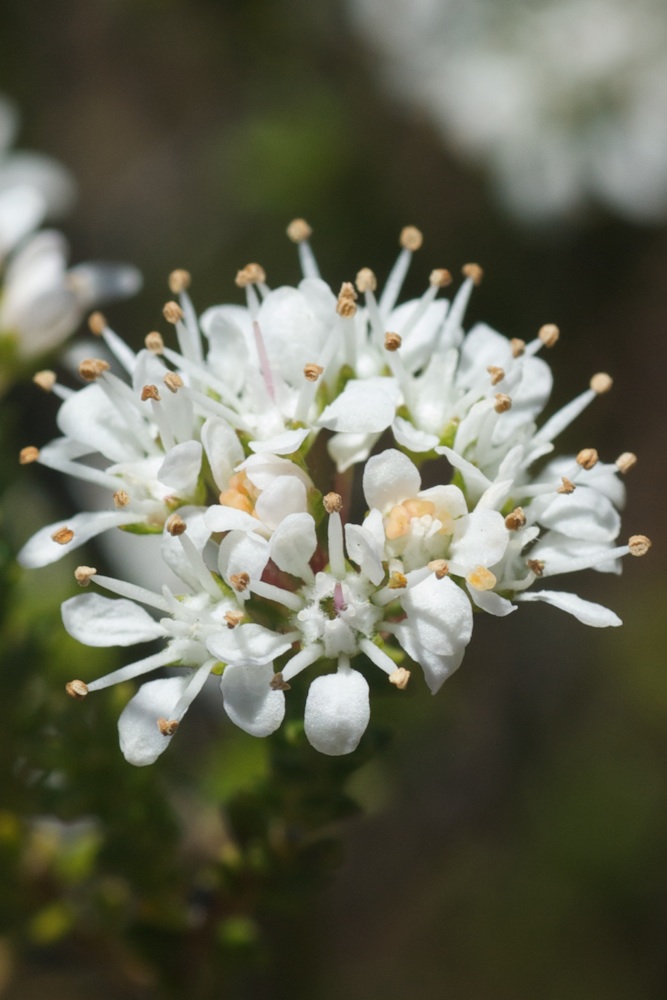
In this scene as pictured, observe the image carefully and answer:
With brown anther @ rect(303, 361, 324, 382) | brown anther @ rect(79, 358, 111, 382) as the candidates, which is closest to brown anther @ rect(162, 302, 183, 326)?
brown anther @ rect(79, 358, 111, 382)

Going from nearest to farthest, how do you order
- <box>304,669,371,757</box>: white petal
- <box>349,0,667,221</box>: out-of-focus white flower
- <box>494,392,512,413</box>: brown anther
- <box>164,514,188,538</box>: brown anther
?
<box>304,669,371,757</box>: white petal, <box>164,514,188,538</box>: brown anther, <box>494,392,512,413</box>: brown anther, <box>349,0,667,221</box>: out-of-focus white flower

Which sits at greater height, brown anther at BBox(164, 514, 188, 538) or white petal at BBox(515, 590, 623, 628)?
white petal at BBox(515, 590, 623, 628)

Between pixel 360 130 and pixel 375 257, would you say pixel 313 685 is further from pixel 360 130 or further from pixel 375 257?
pixel 360 130

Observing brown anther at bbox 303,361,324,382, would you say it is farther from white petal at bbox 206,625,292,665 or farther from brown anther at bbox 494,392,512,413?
white petal at bbox 206,625,292,665

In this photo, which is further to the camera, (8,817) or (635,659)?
(635,659)

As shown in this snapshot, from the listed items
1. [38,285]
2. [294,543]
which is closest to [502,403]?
[294,543]

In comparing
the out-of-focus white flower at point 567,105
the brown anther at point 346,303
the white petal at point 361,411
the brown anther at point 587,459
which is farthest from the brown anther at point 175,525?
the out-of-focus white flower at point 567,105

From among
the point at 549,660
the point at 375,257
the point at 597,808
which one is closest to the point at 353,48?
the point at 375,257

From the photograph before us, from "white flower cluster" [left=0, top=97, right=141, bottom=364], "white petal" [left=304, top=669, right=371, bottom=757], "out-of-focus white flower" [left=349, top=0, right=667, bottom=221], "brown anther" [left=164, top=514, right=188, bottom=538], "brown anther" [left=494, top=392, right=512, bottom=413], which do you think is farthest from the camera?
"out-of-focus white flower" [left=349, top=0, right=667, bottom=221]
